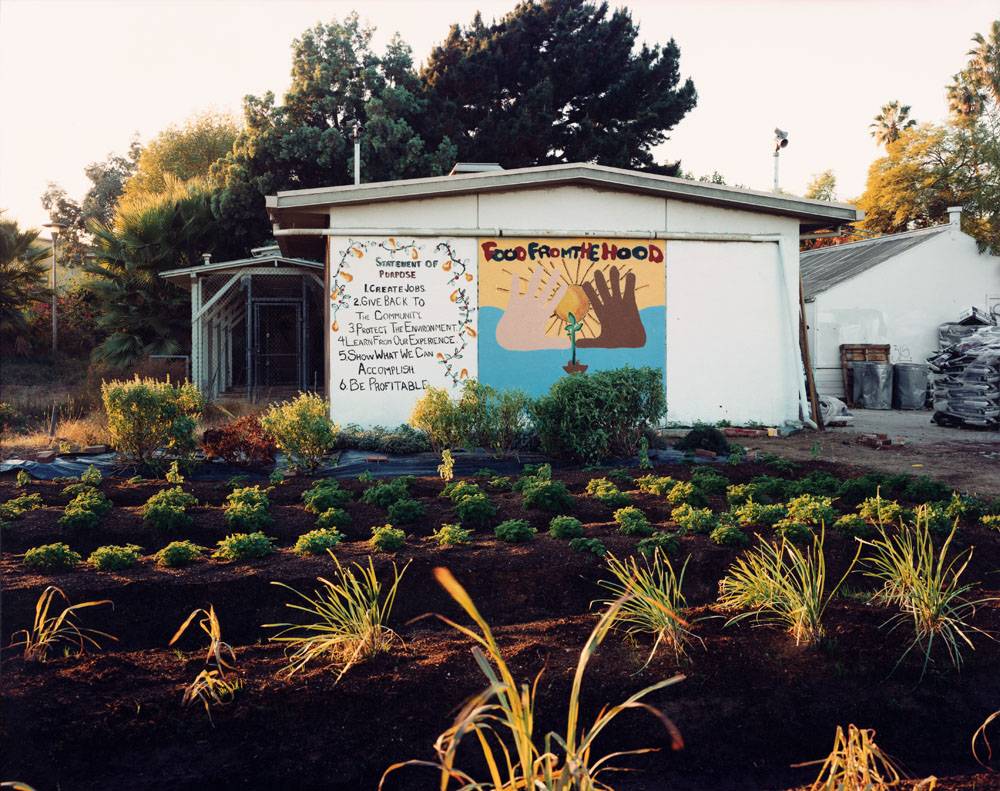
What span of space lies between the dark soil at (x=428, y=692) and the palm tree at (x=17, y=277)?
22.3 metres

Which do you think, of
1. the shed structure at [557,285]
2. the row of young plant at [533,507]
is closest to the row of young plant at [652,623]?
the row of young plant at [533,507]

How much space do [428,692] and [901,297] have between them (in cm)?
2086

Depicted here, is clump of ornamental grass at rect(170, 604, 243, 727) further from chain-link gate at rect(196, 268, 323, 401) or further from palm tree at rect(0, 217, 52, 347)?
palm tree at rect(0, 217, 52, 347)

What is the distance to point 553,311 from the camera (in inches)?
461

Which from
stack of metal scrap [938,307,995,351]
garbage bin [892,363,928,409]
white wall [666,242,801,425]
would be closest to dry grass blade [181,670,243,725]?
white wall [666,242,801,425]

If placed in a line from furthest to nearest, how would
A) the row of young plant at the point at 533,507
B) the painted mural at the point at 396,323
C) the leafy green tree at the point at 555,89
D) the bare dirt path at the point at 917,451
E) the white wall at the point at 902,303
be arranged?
the leafy green tree at the point at 555,89, the white wall at the point at 902,303, the painted mural at the point at 396,323, the bare dirt path at the point at 917,451, the row of young plant at the point at 533,507

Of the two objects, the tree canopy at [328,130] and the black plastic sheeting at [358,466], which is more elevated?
the tree canopy at [328,130]

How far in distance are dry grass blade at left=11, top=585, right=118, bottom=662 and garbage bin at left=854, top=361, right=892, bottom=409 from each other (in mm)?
17909

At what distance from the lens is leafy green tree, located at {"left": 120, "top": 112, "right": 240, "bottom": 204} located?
35.0 metres

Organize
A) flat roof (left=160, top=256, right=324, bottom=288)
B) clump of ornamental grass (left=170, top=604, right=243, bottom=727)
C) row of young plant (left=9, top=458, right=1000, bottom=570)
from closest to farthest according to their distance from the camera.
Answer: clump of ornamental grass (left=170, top=604, right=243, bottom=727)
row of young plant (left=9, top=458, right=1000, bottom=570)
flat roof (left=160, top=256, right=324, bottom=288)

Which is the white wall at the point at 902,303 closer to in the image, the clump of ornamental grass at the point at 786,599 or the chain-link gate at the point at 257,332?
the chain-link gate at the point at 257,332

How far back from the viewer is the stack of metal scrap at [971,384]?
12938 millimetres

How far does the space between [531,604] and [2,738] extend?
7.89 ft

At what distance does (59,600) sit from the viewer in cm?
411
